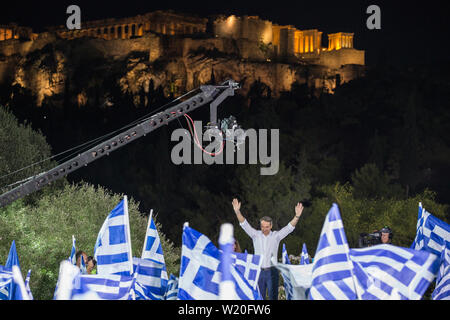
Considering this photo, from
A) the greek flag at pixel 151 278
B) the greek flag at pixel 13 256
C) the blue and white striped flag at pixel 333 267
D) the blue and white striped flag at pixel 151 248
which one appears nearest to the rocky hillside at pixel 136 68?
the blue and white striped flag at pixel 151 248

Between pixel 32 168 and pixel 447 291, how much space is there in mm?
17209

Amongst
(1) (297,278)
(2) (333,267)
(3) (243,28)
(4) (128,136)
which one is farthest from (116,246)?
(3) (243,28)

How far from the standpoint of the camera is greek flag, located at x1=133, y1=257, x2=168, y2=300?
10.2 meters

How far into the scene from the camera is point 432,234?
10.8 m

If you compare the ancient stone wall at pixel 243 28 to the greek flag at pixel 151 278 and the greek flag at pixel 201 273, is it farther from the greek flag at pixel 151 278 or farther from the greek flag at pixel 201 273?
the greek flag at pixel 201 273

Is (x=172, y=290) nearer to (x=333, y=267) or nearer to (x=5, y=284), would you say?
(x=5, y=284)

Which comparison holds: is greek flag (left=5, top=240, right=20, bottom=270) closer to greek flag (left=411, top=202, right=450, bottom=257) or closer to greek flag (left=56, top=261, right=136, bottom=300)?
greek flag (left=56, top=261, right=136, bottom=300)

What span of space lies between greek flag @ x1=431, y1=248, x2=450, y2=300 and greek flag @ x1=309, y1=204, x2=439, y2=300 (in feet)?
7.40

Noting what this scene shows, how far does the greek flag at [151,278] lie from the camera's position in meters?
10.2

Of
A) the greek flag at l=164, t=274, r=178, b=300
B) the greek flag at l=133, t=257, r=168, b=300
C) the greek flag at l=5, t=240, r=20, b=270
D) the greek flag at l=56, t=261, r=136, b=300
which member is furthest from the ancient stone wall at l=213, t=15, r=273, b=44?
the greek flag at l=56, t=261, r=136, b=300

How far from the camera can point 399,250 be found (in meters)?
7.38

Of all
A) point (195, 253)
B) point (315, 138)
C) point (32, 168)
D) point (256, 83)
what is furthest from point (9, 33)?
point (195, 253)

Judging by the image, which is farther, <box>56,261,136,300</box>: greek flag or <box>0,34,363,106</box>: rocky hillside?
<box>0,34,363,106</box>: rocky hillside
